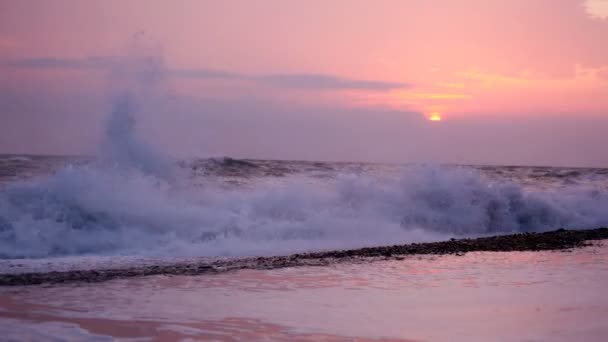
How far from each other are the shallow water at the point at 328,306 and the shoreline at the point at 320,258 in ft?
1.72

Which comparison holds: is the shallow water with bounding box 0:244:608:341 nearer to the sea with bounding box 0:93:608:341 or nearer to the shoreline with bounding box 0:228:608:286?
the sea with bounding box 0:93:608:341

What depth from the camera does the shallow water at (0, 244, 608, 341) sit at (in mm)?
5438

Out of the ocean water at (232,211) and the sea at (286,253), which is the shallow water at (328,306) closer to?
the sea at (286,253)

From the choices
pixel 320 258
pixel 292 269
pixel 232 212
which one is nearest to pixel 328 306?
pixel 292 269

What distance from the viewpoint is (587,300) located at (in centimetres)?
689

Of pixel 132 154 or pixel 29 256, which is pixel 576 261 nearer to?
pixel 29 256

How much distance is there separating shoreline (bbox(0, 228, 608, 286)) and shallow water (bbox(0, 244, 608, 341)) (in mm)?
525

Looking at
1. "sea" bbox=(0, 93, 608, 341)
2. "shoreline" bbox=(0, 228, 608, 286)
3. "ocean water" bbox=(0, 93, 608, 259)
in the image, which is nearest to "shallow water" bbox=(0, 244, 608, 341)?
"sea" bbox=(0, 93, 608, 341)

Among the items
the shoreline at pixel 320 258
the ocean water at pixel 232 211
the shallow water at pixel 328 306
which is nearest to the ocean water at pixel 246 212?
the ocean water at pixel 232 211

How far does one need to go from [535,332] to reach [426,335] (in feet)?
3.20

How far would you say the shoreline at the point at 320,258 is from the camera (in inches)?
326

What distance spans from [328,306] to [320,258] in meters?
3.86

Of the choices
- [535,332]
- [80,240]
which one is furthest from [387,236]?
[535,332]

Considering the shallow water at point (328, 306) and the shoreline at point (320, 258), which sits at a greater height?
the shallow water at point (328, 306)
